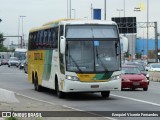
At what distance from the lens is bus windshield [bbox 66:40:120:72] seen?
2253 cm

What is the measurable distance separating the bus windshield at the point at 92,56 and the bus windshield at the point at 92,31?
0.28 meters

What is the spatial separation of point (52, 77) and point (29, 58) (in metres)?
7.05

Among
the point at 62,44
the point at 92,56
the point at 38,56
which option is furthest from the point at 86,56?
the point at 38,56

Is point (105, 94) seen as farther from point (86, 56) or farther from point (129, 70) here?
point (129, 70)

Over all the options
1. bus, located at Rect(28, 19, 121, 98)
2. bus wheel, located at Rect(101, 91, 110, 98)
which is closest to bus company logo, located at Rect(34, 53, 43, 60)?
bus, located at Rect(28, 19, 121, 98)

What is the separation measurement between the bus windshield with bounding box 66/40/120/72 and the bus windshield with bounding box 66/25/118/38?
279mm

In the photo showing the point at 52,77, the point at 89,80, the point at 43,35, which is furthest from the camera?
the point at 43,35

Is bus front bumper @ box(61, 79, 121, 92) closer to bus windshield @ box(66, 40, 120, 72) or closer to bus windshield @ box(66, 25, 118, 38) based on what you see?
bus windshield @ box(66, 40, 120, 72)

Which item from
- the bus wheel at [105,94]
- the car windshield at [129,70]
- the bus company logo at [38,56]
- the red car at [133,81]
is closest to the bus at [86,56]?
the bus wheel at [105,94]

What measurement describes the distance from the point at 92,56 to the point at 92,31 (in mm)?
1179

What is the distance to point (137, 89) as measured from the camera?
105 feet

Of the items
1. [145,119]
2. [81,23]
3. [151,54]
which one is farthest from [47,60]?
[151,54]

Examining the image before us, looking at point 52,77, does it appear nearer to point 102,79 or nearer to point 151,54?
point 102,79

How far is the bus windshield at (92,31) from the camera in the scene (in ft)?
75.4
